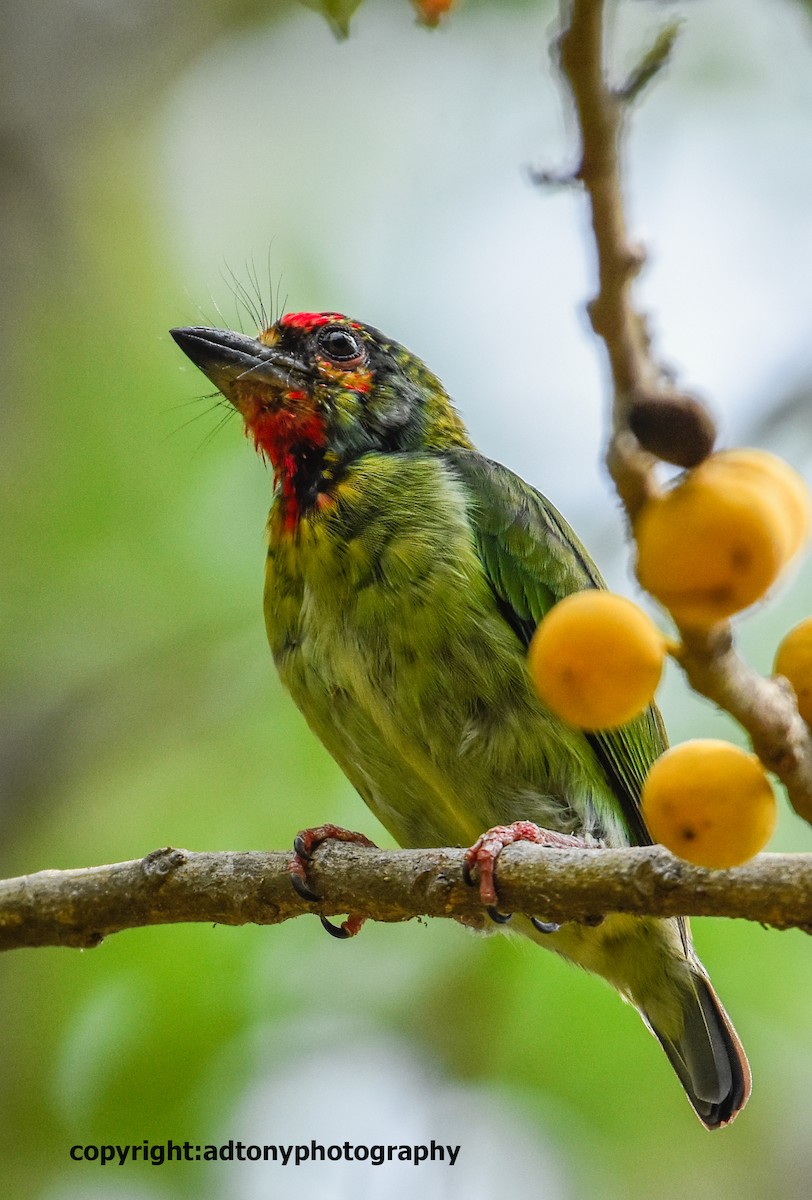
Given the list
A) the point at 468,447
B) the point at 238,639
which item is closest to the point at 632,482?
the point at 468,447

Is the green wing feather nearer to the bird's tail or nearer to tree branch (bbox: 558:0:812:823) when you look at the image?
the bird's tail

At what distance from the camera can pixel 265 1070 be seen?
13.9 feet

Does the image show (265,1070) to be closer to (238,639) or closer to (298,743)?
(298,743)

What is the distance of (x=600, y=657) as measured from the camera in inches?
43.3

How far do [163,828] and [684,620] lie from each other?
3825mm

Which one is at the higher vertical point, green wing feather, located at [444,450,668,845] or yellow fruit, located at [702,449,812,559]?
yellow fruit, located at [702,449,812,559]

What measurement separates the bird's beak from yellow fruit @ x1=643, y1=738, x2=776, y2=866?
7.74 feet

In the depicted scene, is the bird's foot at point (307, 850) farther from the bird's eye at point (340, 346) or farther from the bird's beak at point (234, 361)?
the bird's eye at point (340, 346)

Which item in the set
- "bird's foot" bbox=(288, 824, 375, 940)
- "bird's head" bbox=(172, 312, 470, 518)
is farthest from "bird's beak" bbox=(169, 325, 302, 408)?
"bird's foot" bbox=(288, 824, 375, 940)

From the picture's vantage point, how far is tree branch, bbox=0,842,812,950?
5.42ft

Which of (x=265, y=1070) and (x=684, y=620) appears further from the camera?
(x=265, y=1070)

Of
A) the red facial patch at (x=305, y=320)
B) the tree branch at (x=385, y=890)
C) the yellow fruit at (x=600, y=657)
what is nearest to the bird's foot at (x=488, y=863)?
the tree branch at (x=385, y=890)

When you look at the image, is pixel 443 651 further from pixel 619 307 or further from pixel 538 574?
pixel 619 307

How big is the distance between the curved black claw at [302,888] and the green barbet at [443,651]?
0.46 metres
